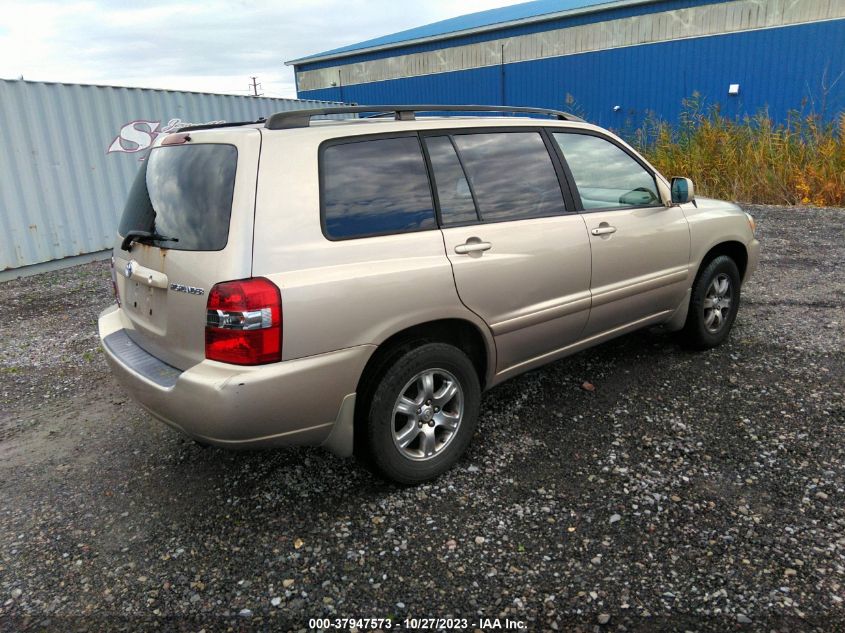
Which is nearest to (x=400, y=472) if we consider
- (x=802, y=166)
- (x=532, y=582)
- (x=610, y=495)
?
(x=532, y=582)

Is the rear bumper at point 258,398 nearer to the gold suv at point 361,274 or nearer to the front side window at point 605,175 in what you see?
the gold suv at point 361,274

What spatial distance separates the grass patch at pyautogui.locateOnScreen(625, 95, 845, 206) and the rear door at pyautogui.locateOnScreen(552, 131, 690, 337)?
7.44 metres

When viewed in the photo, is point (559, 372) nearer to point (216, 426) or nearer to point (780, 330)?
point (780, 330)

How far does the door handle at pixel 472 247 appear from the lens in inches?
118

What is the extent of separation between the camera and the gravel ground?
2.35m

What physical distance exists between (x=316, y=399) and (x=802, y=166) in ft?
35.7

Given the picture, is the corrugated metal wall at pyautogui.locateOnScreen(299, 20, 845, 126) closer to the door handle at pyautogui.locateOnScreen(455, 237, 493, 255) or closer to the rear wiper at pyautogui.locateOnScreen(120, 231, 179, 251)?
the door handle at pyautogui.locateOnScreen(455, 237, 493, 255)

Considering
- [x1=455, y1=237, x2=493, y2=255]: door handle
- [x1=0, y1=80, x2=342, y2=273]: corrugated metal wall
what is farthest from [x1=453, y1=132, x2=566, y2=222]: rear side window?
[x1=0, y1=80, x2=342, y2=273]: corrugated metal wall

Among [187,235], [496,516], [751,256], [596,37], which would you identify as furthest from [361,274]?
[596,37]

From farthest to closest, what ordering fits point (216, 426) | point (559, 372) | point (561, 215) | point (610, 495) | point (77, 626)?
point (559, 372) < point (561, 215) < point (610, 495) < point (216, 426) < point (77, 626)

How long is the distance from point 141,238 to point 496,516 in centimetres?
214

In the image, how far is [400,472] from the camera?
2973 millimetres

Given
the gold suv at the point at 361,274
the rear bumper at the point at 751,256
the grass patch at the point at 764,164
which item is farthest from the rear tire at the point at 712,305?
the grass patch at the point at 764,164

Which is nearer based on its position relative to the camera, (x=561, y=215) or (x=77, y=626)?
(x=77, y=626)
